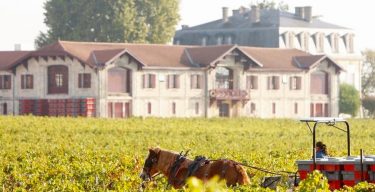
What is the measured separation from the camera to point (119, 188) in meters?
25.5

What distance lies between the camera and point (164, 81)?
9319 cm

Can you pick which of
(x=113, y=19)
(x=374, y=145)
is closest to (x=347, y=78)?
(x=113, y=19)

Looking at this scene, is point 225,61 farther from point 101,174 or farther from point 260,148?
point 101,174

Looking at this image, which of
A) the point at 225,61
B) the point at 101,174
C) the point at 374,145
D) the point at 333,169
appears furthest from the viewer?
the point at 225,61

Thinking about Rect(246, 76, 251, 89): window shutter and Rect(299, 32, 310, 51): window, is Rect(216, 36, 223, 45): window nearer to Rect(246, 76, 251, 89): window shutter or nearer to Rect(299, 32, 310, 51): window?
Rect(299, 32, 310, 51): window

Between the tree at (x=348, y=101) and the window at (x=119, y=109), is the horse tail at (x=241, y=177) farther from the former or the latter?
the tree at (x=348, y=101)

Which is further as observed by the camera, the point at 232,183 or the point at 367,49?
the point at 367,49

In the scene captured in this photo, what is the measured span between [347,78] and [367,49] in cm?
1921

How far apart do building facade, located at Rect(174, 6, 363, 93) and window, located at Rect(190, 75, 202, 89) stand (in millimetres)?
36861

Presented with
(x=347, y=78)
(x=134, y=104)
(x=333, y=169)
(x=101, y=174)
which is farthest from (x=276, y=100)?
(x=333, y=169)

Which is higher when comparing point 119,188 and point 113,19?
point 113,19

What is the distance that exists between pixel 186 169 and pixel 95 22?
93417mm

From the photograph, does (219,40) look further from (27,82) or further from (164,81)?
(27,82)

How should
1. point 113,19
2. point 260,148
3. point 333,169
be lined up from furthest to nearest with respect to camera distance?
point 113,19
point 260,148
point 333,169
